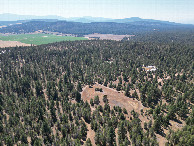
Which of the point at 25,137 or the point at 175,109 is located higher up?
the point at 175,109

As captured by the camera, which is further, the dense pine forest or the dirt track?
the dirt track

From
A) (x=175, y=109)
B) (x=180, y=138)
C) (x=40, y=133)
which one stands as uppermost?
(x=175, y=109)

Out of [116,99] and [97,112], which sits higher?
[116,99]

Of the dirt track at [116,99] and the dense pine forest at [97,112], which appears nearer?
the dense pine forest at [97,112]

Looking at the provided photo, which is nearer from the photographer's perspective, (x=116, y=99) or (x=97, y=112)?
(x=97, y=112)

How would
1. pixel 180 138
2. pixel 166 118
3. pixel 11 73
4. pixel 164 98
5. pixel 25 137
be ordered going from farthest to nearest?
pixel 11 73 → pixel 164 98 → pixel 166 118 → pixel 25 137 → pixel 180 138

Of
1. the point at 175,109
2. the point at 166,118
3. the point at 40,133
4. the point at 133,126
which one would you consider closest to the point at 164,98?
the point at 175,109

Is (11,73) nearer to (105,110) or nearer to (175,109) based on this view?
(105,110)

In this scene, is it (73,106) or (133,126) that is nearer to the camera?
(133,126)

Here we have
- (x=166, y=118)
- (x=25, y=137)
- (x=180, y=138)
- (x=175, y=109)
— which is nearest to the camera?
(x=180, y=138)
